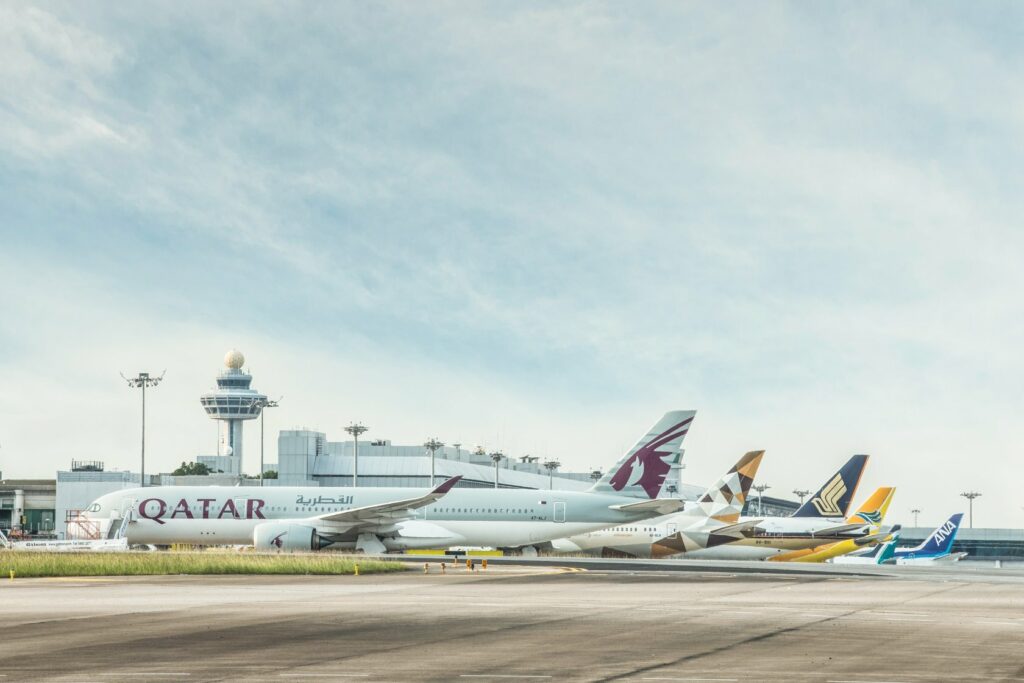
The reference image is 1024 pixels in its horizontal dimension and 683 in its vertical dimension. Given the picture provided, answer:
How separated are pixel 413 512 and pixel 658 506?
38.6 ft

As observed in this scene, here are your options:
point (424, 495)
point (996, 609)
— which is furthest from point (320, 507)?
point (996, 609)

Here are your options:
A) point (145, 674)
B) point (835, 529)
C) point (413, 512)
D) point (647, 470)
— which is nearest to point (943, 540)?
point (835, 529)

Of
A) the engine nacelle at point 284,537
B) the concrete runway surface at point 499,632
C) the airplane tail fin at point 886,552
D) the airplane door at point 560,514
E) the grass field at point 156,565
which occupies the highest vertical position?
the airplane door at point 560,514

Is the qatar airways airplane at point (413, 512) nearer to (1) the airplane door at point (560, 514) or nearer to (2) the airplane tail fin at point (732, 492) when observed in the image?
(1) the airplane door at point (560, 514)

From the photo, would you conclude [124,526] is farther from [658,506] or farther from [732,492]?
[732,492]

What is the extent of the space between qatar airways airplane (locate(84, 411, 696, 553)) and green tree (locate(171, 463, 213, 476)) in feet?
420

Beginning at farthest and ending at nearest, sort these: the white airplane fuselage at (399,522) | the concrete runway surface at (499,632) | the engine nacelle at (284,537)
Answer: the white airplane fuselage at (399,522) < the engine nacelle at (284,537) < the concrete runway surface at (499,632)

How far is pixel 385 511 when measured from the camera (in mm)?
54969

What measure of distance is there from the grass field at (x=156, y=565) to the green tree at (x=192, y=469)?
5642 inches

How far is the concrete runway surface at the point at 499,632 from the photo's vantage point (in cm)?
1598

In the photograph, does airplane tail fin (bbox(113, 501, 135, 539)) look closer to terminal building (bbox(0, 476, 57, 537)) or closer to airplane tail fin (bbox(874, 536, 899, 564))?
airplane tail fin (bbox(874, 536, 899, 564))

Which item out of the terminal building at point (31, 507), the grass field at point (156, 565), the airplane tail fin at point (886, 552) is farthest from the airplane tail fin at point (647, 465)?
the terminal building at point (31, 507)

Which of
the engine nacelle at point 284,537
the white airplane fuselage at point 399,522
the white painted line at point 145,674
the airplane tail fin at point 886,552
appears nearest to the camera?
the white painted line at point 145,674

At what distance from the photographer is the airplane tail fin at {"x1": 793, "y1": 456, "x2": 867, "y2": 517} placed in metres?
75.9
